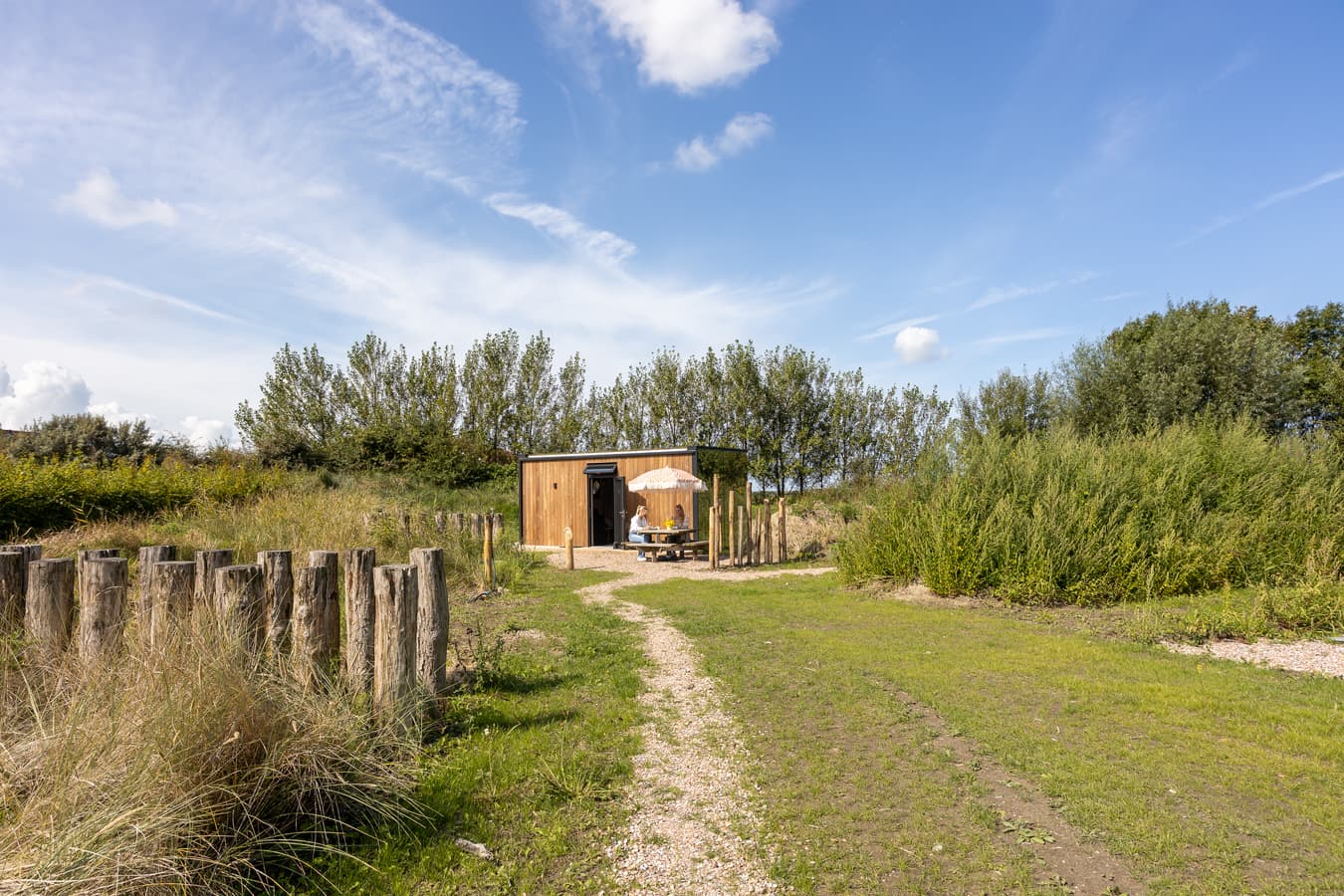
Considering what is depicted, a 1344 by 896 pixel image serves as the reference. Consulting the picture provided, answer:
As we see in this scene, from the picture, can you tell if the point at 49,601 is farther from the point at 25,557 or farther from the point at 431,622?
the point at 431,622

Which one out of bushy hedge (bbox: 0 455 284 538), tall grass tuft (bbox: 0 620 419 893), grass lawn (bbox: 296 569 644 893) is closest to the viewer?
tall grass tuft (bbox: 0 620 419 893)

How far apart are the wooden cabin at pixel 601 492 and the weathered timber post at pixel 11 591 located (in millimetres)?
13986

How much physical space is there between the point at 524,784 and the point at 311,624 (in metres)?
1.55

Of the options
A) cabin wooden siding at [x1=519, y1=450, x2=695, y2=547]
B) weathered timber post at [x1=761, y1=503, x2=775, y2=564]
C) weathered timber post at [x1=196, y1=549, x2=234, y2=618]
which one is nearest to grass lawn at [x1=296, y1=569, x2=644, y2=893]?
weathered timber post at [x1=196, y1=549, x2=234, y2=618]

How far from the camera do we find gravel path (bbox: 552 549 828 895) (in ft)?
10.0

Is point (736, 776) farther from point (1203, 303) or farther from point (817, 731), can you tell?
point (1203, 303)

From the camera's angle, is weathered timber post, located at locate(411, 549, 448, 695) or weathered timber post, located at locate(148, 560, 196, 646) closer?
weathered timber post, located at locate(148, 560, 196, 646)

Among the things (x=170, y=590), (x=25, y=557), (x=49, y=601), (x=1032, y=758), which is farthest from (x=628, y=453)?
(x=1032, y=758)

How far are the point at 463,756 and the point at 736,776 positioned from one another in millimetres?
1511

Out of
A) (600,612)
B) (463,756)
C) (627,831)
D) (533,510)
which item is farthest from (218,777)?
(533,510)

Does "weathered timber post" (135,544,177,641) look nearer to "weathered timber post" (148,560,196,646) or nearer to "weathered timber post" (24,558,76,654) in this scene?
"weathered timber post" (148,560,196,646)

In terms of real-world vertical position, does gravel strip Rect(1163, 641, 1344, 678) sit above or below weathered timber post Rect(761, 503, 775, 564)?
below

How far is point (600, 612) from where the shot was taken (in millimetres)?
9023

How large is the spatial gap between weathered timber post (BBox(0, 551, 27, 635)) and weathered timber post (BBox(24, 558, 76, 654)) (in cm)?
24
